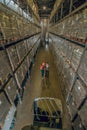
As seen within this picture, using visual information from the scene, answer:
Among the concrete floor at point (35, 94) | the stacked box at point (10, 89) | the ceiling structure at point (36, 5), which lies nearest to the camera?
the stacked box at point (10, 89)

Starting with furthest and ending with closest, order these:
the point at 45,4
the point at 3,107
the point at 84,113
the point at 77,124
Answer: the point at 45,4, the point at 77,124, the point at 84,113, the point at 3,107

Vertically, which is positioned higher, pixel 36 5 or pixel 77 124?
pixel 36 5

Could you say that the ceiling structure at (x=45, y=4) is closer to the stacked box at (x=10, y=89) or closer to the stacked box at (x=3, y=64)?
the stacked box at (x=3, y=64)

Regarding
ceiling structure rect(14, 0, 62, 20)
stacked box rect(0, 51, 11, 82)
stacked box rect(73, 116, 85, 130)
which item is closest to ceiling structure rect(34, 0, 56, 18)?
ceiling structure rect(14, 0, 62, 20)

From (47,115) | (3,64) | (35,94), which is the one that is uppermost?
(3,64)

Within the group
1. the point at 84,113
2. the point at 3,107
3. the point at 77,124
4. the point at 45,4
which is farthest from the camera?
the point at 45,4

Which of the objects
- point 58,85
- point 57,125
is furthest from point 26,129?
point 58,85

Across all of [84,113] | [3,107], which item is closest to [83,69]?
[84,113]

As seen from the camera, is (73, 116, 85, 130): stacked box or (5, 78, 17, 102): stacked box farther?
(73, 116, 85, 130): stacked box

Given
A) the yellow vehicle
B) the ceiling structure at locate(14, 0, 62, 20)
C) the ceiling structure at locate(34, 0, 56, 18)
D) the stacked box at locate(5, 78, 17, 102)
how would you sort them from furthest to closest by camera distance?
the ceiling structure at locate(34, 0, 56, 18)
the ceiling structure at locate(14, 0, 62, 20)
the yellow vehicle
the stacked box at locate(5, 78, 17, 102)

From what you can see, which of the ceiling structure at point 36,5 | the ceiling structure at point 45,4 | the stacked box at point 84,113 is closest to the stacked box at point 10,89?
the stacked box at point 84,113

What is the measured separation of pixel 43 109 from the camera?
3.91 meters

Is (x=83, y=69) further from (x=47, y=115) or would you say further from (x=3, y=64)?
(x=3, y=64)

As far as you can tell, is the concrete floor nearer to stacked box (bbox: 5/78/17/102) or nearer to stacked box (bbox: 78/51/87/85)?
stacked box (bbox: 5/78/17/102)
